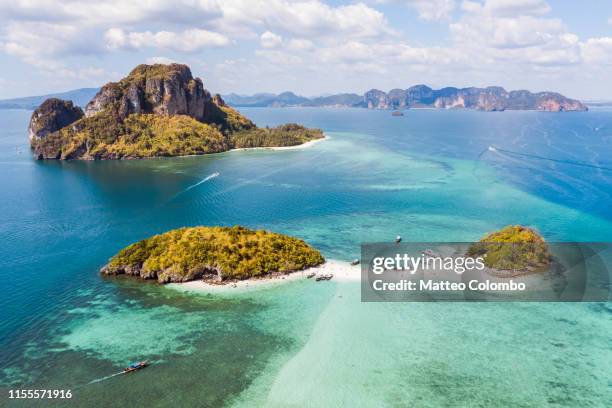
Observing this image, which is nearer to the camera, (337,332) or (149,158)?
(337,332)

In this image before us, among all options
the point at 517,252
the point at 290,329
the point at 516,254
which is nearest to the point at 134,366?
the point at 290,329

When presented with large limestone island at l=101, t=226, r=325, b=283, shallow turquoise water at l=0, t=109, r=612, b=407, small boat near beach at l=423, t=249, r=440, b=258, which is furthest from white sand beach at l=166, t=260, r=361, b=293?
small boat near beach at l=423, t=249, r=440, b=258

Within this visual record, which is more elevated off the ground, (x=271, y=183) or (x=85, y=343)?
(x=271, y=183)

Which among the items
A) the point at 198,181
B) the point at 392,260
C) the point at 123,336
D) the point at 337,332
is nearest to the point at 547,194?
the point at 392,260

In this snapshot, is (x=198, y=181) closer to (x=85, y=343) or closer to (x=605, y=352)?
(x=85, y=343)

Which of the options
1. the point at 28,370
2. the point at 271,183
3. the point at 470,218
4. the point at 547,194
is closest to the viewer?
the point at 28,370

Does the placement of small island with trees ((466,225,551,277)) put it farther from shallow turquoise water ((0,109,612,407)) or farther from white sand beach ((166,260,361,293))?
white sand beach ((166,260,361,293))
